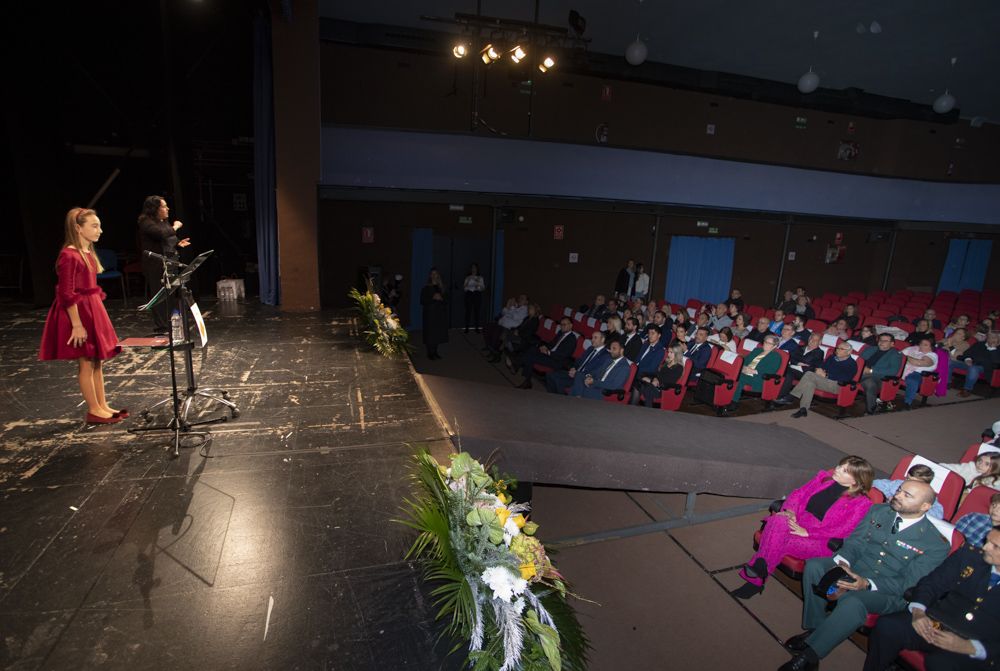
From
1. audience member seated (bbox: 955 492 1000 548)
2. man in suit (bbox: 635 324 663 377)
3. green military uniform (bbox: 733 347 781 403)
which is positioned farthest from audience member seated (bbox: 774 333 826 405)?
audience member seated (bbox: 955 492 1000 548)

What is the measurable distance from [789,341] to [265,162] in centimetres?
850

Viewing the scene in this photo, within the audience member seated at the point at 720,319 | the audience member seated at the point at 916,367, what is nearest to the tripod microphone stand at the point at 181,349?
the audience member seated at the point at 720,319

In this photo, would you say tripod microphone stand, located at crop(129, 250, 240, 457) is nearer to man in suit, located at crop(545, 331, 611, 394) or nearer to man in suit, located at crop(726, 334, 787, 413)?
man in suit, located at crop(545, 331, 611, 394)

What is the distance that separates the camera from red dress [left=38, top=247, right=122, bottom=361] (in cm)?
326

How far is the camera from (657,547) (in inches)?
165

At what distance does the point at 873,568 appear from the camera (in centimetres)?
312

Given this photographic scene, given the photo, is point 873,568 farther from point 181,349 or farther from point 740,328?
point 740,328

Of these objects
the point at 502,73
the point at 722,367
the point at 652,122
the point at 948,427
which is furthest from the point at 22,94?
the point at 948,427

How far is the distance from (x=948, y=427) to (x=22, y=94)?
12798 mm

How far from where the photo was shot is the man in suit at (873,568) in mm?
2959

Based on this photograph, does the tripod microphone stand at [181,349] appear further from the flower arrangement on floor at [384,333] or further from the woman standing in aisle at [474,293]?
the woman standing in aisle at [474,293]

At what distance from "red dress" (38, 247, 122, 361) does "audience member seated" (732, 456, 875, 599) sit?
4717 mm

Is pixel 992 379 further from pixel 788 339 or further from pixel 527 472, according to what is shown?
pixel 527 472

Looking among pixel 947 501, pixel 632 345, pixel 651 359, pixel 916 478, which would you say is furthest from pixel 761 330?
pixel 916 478
